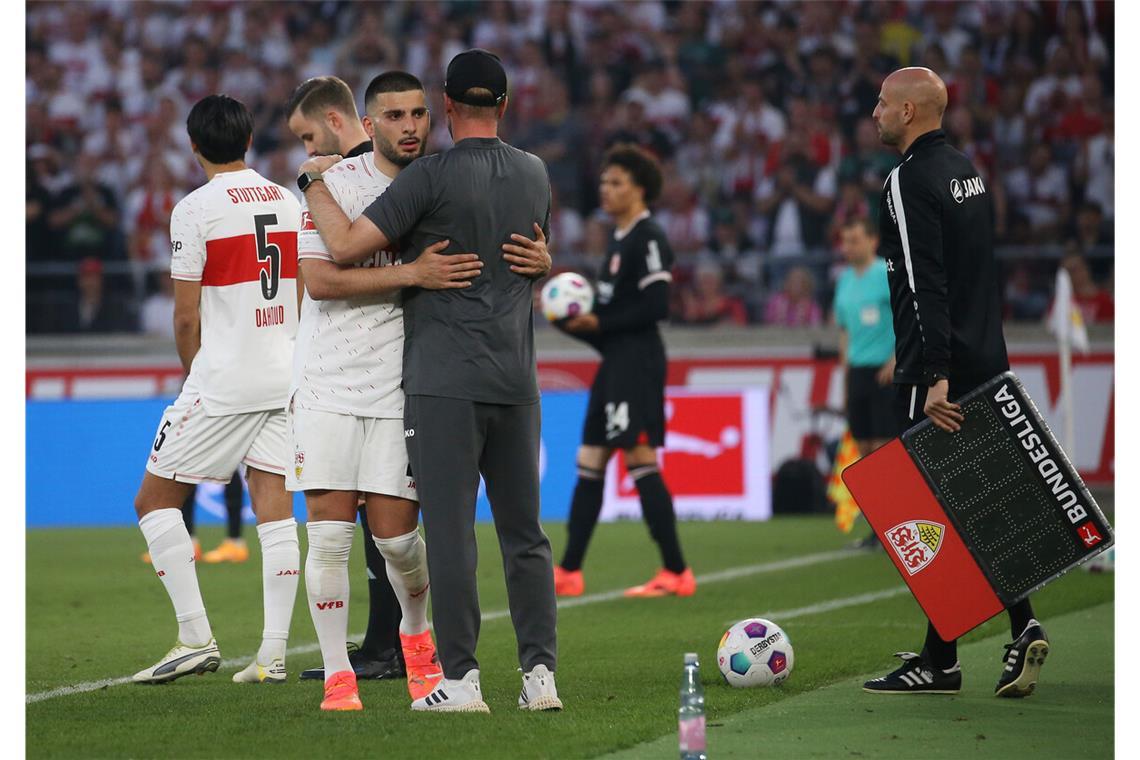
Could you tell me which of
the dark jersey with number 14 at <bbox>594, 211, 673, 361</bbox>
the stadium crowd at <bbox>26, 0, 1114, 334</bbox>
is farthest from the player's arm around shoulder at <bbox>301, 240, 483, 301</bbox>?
the stadium crowd at <bbox>26, 0, 1114, 334</bbox>

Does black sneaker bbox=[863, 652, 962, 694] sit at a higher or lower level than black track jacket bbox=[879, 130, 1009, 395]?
lower

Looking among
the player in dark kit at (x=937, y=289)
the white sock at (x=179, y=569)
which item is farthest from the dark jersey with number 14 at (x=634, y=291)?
the white sock at (x=179, y=569)

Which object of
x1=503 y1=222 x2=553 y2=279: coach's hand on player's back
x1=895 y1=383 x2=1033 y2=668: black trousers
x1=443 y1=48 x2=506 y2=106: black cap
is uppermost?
x1=443 y1=48 x2=506 y2=106: black cap

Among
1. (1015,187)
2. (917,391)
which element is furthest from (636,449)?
(1015,187)

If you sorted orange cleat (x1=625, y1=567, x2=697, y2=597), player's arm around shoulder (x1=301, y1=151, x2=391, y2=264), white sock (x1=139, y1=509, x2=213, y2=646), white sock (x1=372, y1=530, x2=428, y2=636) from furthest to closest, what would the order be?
1. orange cleat (x1=625, y1=567, x2=697, y2=597)
2. white sock (x1=139, y1=509, x2=213, y2=646)
3. white sock (x1=372, y1=530, x2=428, y2=636)
4. player's arm around shoulder (x1=301, y1=151, x2=391, y2=264)

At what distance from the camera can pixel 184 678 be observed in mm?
6719

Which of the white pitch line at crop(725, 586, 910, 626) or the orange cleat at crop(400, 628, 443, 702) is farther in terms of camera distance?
the white pitch line at crop(725, 586, 910, 626)

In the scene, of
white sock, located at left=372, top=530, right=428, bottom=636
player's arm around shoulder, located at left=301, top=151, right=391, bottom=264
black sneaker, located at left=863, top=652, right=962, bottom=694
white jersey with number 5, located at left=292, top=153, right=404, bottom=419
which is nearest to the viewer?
player's arm around shoulder, located at left=301, top=151, right=391, bottom=264

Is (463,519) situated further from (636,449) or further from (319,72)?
(319,72)

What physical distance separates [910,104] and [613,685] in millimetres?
2576

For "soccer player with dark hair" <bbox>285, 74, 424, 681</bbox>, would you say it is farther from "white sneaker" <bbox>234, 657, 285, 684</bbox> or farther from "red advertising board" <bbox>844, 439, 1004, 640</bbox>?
"red advertising board" <bbox>844, 439, 1004, 640</bbox>

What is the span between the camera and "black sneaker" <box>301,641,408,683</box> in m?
6.69

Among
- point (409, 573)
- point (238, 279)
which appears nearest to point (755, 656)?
point (409, 573)

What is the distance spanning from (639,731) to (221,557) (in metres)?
6.97
